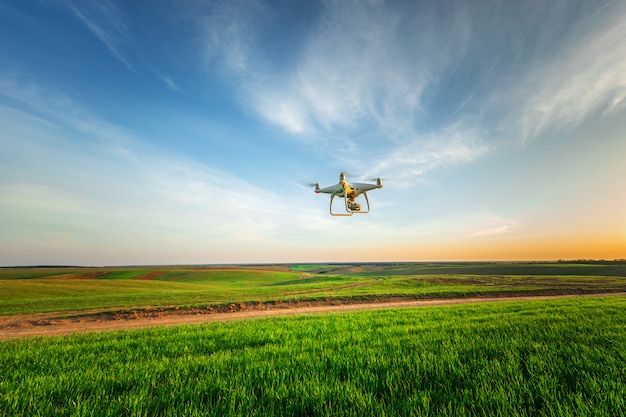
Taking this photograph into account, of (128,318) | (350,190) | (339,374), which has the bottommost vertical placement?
(128,318)

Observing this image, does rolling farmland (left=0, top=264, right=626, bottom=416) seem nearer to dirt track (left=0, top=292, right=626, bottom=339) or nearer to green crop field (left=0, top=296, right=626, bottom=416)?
green crop field (left=0, top=296, right=626, bottom=416)

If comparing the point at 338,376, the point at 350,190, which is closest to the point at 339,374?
the point at 338,376

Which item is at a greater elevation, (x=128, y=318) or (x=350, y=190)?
(x=350, y=190)

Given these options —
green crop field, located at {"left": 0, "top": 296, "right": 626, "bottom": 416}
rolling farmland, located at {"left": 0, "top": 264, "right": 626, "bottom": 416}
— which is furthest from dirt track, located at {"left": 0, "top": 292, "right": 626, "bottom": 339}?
green crop field, located at {"left": 0, "top": 296, "right": 626, "bottom": 416}

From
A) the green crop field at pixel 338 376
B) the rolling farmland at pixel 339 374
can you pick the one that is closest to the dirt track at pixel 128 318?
the rolling farmland at pixel 339 374

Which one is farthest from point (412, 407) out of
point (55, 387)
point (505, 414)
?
point (55, 387)

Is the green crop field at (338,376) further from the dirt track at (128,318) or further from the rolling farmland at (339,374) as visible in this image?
the dirt track at (128,318)

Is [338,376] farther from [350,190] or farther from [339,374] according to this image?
[350,190]

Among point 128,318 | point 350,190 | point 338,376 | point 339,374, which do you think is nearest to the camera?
point 338,376
